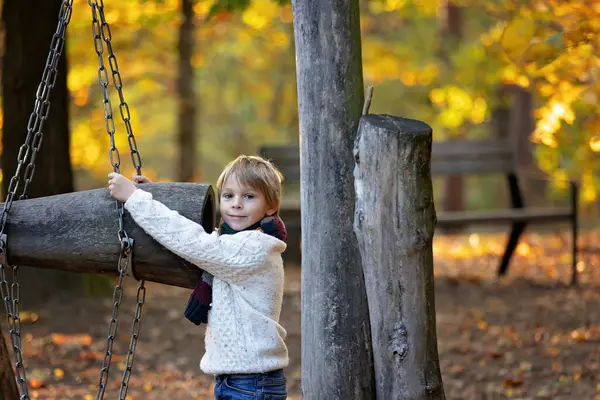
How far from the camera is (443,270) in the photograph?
998cm

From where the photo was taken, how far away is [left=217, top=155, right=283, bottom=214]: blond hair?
3.30 m

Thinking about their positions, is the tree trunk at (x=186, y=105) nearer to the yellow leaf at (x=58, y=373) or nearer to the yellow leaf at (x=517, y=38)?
the yellow leaf at (x=58, y=373)

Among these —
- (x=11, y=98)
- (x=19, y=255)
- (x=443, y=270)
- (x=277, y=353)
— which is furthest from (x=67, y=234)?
(x=443, y=270)

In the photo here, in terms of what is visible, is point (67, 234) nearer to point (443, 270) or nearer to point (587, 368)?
point (587, 368)

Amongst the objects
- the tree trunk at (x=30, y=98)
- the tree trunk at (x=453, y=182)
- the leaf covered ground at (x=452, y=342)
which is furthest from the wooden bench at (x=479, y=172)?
the tree trunk at (x=453, y=182)

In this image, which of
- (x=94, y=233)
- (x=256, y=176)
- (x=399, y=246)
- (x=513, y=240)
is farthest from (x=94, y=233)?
(x=513, y=240)

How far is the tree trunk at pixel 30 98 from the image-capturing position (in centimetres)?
693

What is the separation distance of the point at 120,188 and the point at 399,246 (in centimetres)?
117

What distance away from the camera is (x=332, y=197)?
3.35m

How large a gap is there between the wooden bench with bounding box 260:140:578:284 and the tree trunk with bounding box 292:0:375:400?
5.51 m

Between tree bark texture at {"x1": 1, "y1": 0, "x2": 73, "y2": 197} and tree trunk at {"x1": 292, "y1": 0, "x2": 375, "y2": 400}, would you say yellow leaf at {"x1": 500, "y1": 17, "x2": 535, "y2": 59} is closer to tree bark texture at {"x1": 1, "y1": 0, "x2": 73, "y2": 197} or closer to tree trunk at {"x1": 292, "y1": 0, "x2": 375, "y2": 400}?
tree trunk at {"x1": 292, "y1": 0, "x2": 375, "y2": 400}

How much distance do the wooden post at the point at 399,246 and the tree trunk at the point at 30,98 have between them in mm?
4558

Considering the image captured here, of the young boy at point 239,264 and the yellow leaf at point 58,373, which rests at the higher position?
the young boy at point 239,264

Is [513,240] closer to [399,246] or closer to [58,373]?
[58,373]
